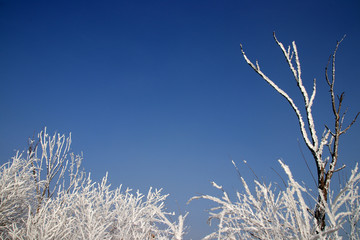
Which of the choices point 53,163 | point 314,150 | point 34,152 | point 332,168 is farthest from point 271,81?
point 34,152

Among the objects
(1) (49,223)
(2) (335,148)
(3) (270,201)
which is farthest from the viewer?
(1) (49,223)

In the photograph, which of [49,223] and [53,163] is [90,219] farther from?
[53,163]

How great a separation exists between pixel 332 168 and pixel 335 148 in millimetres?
200

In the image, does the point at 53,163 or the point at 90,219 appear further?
the point at 53,163

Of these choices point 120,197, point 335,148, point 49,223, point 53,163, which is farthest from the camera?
point 53,163

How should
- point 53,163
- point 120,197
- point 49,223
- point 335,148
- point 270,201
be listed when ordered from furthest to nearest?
1. point 53,163
2. point 120,197
3. point 49,223
4. point 335,148
5. point 270,201

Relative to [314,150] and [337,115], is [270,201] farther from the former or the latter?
[337,115]

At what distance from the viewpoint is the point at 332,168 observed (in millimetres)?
1955

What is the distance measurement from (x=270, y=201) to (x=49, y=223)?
4.72 metres

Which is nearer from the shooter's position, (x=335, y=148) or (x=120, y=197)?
(x=335, y=148)

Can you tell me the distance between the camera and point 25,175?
→ 6.69m

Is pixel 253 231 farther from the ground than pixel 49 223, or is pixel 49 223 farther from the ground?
pixel 49 223

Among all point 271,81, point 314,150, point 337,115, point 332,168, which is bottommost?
point 332,168

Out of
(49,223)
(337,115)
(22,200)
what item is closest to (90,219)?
(49,223)
